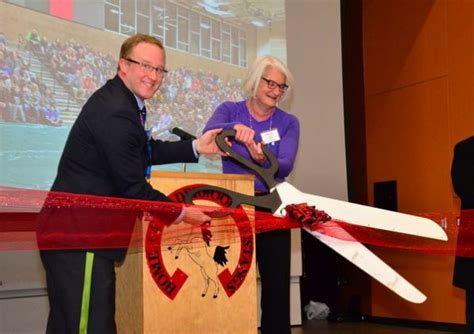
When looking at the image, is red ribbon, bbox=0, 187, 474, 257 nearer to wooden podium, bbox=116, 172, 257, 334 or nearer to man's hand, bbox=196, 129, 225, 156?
wooden podium, bbox=116, 172, 257, 334

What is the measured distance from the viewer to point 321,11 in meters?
5.46

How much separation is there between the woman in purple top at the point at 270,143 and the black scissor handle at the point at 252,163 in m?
0.16

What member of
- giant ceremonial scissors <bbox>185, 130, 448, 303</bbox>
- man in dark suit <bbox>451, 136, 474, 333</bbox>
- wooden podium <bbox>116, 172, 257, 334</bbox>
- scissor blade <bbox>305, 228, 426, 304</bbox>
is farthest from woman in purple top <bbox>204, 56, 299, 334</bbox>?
man in dark suit <bbox>451, 136, 474, 333</bbox>

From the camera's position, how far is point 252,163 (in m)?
1.89

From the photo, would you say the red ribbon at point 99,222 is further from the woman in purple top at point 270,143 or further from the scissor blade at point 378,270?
the woman in purple top at point 270,143

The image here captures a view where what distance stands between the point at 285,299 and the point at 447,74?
11.2ft

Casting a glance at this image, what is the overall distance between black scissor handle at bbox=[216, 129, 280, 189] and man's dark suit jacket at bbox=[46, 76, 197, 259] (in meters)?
0.24

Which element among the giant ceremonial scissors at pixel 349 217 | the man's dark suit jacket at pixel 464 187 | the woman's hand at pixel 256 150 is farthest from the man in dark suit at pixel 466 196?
the woman's hand at pixel 256 150

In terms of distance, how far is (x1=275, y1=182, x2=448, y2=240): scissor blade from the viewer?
1.87 m

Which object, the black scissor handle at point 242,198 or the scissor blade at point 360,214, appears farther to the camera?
the scissor blade at point 360,214

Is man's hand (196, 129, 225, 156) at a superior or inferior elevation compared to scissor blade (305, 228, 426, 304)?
superior

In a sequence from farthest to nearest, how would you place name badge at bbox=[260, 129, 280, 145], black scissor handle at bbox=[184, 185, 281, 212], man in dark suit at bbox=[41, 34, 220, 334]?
1. name badge at bbox=[260, 129, 280, 145]
2. black scissor handle at bbox=[184, 185, 281, 212]
3. man in dark suit at bbox=[41, 34, 220, 334]

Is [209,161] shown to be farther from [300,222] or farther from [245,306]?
[300,222]

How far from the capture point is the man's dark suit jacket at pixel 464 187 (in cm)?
311
